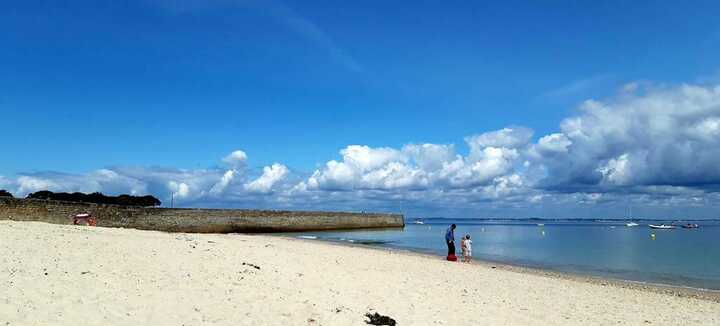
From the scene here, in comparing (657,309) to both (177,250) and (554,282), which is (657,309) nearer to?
(554,282)

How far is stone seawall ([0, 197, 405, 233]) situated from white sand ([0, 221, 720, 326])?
19234 millimetres

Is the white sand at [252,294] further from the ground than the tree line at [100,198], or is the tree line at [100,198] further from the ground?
the tree line at [100,198]

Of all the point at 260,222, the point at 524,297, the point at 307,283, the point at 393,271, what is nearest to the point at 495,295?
the point at 524,297

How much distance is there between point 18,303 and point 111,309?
3.90 ft

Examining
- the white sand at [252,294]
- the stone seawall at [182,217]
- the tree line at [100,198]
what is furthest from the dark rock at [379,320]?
the tree line at [100,198]

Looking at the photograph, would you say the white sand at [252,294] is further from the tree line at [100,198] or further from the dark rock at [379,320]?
the tree line at [100,198]

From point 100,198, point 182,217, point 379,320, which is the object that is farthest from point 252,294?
point 100,198

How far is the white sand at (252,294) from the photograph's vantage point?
7.66 m

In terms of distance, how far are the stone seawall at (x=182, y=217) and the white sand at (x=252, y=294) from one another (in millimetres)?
19234

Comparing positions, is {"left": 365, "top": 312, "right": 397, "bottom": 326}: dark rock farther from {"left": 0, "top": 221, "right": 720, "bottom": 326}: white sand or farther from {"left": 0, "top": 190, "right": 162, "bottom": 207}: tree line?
{"left": 0, "top": 190, "right": 162, "bottom": 207}: tree line

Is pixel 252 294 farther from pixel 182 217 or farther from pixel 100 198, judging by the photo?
pixel 100 198

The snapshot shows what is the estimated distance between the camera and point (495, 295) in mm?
12734

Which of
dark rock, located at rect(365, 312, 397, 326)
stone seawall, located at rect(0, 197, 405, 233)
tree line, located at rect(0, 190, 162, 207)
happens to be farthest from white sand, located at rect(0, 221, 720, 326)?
tree line, located at rect(0, 190, 162, 207)

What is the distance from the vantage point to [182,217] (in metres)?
44.3
